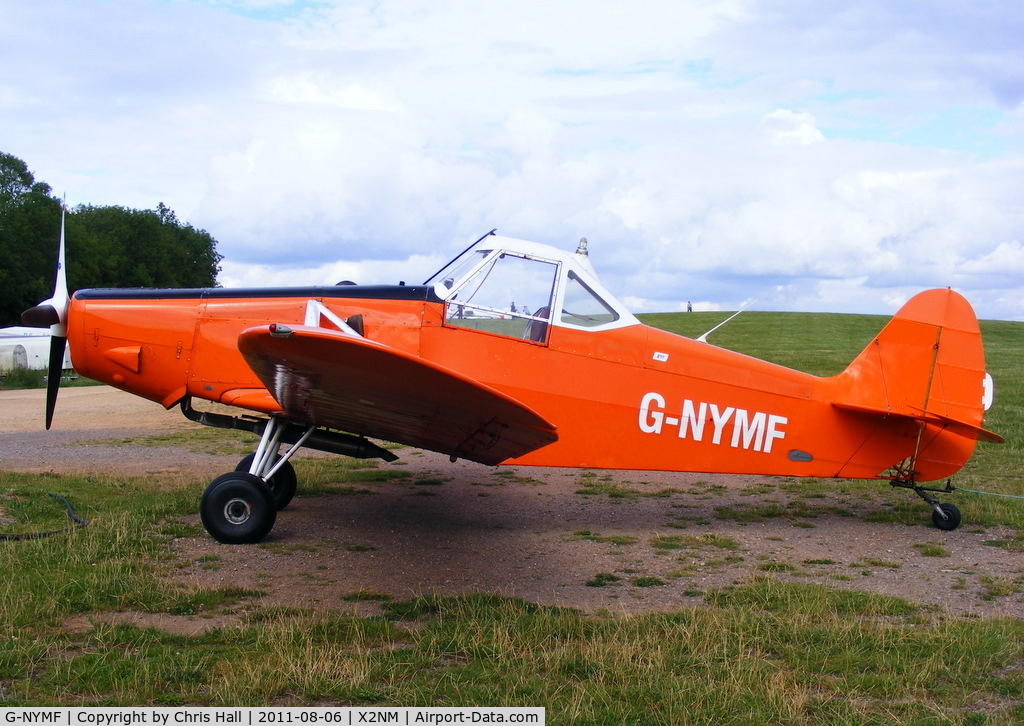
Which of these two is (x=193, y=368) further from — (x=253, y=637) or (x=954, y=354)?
(x=954, y=354)

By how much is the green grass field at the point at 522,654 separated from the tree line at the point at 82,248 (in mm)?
26864

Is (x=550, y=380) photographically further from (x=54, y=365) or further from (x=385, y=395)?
(x=54, y=365)

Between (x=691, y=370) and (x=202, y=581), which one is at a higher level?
(x=691, y=370)

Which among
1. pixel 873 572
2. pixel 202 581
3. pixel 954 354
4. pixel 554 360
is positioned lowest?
pixel 202 581

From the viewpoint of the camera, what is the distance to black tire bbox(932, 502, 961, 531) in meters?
7.68

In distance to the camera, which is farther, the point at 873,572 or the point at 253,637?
the point at 873,572

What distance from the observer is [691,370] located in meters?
7.48

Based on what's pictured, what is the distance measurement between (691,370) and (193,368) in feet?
14.8

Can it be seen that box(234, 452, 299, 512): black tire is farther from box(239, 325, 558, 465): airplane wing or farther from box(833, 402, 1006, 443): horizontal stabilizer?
box(833, 402, 1006, 443): horizontal stabilizer

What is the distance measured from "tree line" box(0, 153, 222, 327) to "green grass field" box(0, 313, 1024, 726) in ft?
88.1

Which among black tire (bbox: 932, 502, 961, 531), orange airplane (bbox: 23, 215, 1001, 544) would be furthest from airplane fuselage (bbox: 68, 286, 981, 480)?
black tire (bbox: 932, 502, 961, 531)

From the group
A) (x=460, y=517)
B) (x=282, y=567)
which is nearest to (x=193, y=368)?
(x=282, y=567)

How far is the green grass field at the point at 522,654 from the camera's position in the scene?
363 centimetres

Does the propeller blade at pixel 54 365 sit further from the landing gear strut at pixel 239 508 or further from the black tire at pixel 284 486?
the landing gear strut at pixel 239 508
